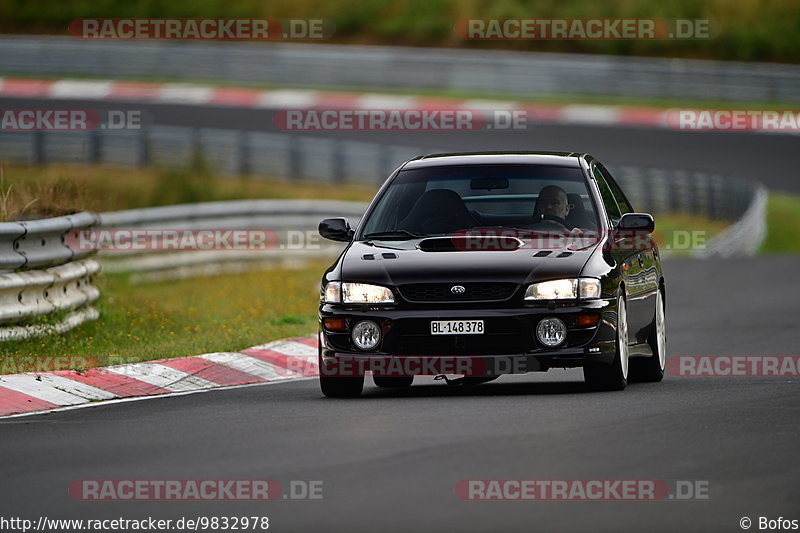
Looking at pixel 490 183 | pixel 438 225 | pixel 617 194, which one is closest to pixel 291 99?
pixel 617 194

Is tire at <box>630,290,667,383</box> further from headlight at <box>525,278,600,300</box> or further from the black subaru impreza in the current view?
headlight at <box>525,278,600,300</box>

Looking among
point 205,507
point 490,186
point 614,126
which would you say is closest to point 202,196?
point 614,126

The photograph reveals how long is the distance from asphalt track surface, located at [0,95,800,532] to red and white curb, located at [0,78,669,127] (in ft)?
97.2

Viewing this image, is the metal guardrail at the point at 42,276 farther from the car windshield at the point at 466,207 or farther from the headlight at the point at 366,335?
the headlight at the point at 366,335

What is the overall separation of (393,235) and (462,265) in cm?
99

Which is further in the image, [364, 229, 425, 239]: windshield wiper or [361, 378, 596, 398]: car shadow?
[364, 229, 425, 239]: windshield wiper

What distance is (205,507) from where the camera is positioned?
7.07m

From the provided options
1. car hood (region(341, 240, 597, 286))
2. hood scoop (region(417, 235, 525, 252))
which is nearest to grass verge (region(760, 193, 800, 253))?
hood scoop (region(417, 235, 525, 252))

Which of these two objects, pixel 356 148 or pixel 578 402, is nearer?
pixel 578 402

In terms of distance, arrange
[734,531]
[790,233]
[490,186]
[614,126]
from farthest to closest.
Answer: [614,126]
[790,233]
[490,186]
[734,531]

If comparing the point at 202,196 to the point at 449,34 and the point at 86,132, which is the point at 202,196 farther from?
the point at 449,34

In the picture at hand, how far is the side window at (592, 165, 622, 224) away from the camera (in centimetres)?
1200

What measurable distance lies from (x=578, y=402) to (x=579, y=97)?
34.4 meters

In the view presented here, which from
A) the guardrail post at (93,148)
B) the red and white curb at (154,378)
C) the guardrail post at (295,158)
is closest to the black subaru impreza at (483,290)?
the red and white curb at (154,378)
